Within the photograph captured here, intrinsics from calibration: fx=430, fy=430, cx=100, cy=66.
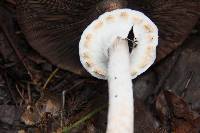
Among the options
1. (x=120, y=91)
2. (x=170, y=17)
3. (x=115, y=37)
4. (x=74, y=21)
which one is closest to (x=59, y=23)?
(x=74, y=21)

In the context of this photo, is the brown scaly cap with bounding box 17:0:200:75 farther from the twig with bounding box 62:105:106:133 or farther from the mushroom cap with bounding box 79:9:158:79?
the twig with bounding box 62:105:106:133

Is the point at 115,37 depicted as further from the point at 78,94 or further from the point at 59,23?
the point at 78,94

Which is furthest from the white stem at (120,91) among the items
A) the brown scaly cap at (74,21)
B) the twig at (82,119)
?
the twig at (82,119)

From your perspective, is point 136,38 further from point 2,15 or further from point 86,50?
point 2,15

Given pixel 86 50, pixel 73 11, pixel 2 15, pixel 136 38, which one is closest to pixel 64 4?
pixel 73 11

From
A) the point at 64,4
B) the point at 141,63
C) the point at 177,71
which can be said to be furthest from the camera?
the point at 177,71

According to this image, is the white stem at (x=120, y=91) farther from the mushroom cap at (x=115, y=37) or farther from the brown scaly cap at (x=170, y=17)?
the brown scaly cap at (x=170, y=17)

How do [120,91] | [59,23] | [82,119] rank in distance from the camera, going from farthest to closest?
[82,119], [59,23], [120,91]
